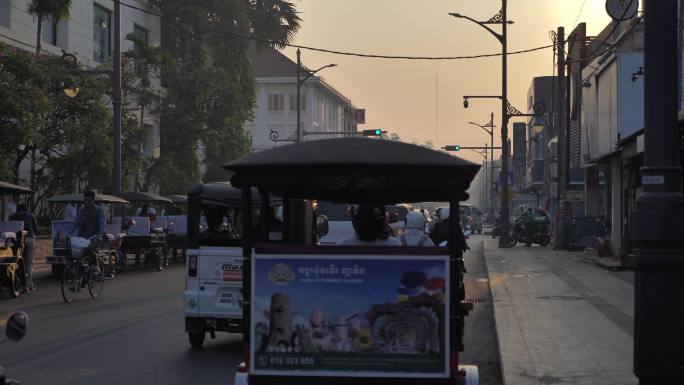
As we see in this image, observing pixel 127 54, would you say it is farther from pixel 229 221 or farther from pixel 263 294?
pixel 263 294

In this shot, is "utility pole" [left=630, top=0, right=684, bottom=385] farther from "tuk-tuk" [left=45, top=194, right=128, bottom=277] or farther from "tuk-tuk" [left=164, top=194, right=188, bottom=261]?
"tuk-tuk" [left=164, top=194, right=188, bottom=261]

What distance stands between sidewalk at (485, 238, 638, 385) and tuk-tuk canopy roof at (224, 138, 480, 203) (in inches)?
118

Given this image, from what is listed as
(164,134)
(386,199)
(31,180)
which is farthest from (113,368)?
(164,134)

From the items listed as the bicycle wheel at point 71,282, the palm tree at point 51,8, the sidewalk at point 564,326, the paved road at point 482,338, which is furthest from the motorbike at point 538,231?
the bicycle wheel at point 71,282

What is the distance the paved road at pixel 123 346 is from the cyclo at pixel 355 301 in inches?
120

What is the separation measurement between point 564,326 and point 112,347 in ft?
19.2

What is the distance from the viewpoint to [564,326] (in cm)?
1207

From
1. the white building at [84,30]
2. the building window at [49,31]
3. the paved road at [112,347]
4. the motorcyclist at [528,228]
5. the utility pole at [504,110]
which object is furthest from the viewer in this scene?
the motorcyclist at [528,228]

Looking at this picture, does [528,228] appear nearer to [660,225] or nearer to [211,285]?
[211,285]

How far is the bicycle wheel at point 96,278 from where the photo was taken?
16.9m

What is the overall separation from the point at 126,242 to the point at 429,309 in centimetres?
1989

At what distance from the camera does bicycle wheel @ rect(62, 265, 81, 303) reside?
16.1 metres

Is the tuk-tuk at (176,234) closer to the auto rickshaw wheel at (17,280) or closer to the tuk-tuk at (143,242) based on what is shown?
the tuk-tuk at (143,242)

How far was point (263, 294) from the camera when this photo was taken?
6023mm
